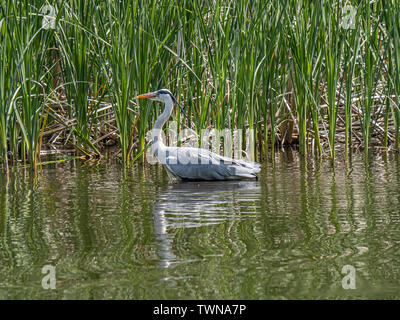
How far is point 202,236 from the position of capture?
4359 mm

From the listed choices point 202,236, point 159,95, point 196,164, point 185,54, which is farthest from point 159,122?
point 202,236

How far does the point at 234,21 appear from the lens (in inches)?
294

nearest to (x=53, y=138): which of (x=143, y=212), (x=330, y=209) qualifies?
(x=143, y=212)

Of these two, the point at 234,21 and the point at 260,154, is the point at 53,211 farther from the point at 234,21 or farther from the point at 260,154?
the point at 260,154

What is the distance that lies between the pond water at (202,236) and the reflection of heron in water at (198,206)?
10mm

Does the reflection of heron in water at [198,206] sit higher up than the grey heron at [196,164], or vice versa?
the grey heron at [196,164]

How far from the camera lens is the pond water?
3.39m

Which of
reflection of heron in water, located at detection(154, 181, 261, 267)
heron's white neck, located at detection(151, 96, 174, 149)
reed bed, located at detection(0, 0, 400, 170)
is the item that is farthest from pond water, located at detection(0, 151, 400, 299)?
reed bed, located at detection(0, 0, 400, 170)

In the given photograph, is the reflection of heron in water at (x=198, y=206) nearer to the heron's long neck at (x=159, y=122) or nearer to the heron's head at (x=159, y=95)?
the heron's long neck at (x=159, y=122)

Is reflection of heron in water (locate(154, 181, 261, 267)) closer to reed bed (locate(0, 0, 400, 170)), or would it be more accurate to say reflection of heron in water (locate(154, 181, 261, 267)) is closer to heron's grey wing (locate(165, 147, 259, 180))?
heron's grey wing (locate(165, 147, 259, 180))

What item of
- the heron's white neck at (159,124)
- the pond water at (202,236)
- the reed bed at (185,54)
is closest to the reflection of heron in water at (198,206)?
the pond water at (202,236)

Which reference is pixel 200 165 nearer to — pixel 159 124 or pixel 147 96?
pixel 159 124

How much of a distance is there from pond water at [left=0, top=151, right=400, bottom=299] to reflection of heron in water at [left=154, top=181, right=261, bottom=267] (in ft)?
0.03

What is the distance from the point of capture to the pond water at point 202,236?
339 centimetres
